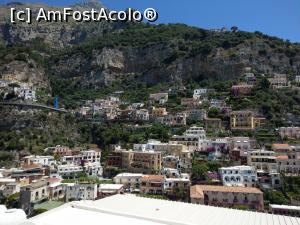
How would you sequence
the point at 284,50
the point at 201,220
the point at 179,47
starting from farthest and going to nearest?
the point at 179,47, the point at 284,50, the point at 201,220

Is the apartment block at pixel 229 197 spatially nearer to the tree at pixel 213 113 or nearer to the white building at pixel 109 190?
the white building at pixel 109 190

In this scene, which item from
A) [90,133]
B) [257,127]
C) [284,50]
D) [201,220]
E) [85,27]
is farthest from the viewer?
[85,27]

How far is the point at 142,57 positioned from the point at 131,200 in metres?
63.7

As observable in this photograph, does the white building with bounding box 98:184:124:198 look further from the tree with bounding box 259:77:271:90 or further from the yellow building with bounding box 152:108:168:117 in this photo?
the tree with bounding box 259:77:271:90

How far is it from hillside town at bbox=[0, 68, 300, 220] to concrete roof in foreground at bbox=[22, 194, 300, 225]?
1006cm

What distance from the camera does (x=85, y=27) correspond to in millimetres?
121688

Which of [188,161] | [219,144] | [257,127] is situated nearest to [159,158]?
[188,161]

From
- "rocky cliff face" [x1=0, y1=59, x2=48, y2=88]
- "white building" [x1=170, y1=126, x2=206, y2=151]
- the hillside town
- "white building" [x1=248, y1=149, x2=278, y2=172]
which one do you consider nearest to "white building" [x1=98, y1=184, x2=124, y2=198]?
the hillside town

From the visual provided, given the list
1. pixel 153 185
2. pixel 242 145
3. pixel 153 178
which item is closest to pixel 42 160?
pixel 153 178

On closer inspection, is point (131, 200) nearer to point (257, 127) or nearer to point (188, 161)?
point (188, 161)

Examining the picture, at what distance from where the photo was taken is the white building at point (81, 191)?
30.0 m

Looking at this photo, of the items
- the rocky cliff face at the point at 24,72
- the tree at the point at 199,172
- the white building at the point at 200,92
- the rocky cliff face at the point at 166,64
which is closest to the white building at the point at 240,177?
the tree at the point at 199,172

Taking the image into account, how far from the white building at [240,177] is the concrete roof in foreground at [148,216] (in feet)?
43.0

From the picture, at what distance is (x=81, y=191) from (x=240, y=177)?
14.1m
